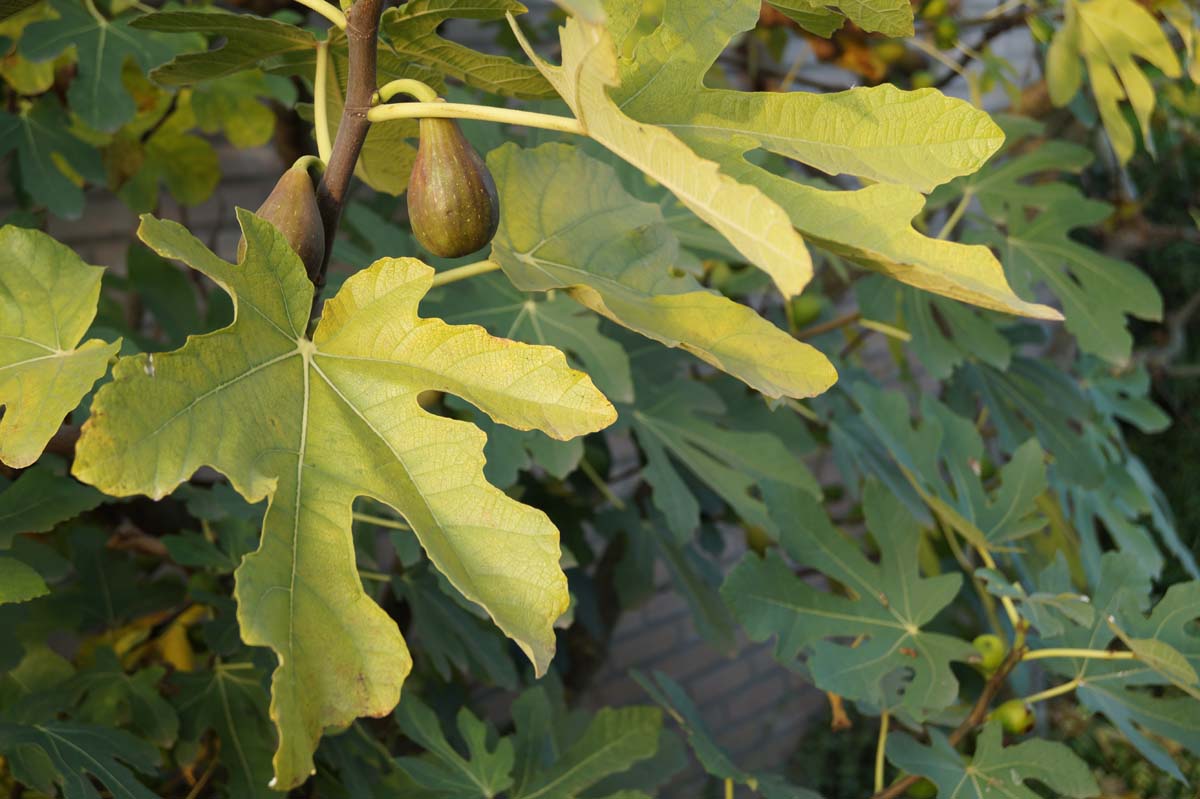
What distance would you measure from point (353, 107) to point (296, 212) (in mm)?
56

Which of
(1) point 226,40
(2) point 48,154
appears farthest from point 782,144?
(2) point 48,154

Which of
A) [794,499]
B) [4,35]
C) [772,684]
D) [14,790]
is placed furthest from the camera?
[772,684]

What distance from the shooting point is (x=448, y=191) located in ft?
1.55

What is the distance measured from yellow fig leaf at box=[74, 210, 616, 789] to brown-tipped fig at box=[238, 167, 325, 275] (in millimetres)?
24

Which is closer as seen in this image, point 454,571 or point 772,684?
point 454,571

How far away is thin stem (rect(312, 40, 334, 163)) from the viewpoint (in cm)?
51

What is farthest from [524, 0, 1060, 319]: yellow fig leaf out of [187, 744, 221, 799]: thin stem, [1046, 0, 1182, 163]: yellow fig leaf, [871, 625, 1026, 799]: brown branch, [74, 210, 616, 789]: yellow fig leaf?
[1046, 0, 1182, 163]: yellow fig leaf

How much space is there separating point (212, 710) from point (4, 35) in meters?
0.75

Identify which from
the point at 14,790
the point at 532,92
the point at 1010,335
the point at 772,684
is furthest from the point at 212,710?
the point at 772,684

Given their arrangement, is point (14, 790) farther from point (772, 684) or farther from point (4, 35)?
point (772, 684)

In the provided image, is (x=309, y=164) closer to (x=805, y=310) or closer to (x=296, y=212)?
(x=296, y=212)

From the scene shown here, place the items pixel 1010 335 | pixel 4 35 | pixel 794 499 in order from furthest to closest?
pixel 1010 335 → pixel 4 35 → pixel 794 499

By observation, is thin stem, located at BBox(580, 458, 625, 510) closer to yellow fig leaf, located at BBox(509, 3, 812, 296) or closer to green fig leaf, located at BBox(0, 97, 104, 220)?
green fig leaf, located at BBox(0, 97, 104, 220)

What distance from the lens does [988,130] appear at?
0.42 metres
